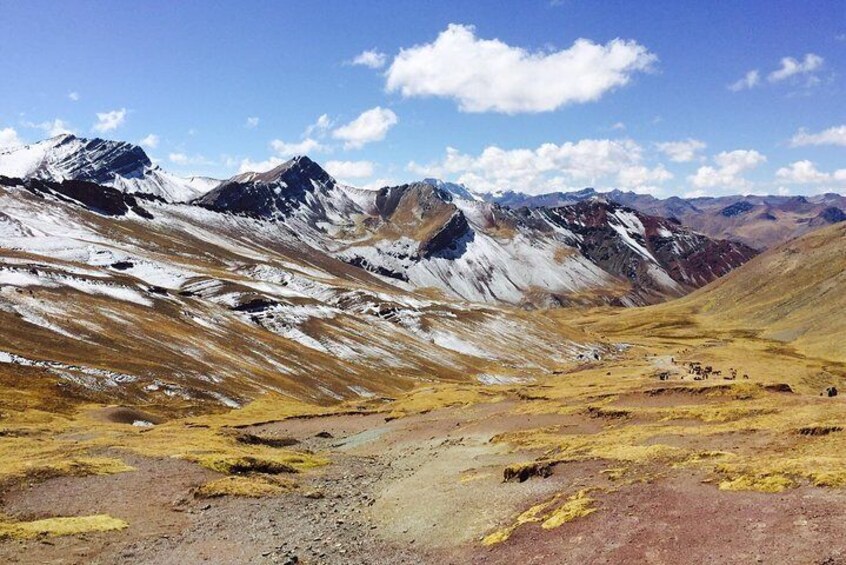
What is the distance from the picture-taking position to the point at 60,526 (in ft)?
120

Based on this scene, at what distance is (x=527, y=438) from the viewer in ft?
196

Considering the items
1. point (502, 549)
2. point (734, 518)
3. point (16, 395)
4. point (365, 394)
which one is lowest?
point (365, 394)

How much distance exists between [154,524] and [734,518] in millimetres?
33658


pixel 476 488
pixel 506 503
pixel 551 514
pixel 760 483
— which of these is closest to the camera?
pixel 760 483

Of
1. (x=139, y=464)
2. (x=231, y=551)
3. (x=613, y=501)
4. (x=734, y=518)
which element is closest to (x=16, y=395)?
(x=139, y=464)

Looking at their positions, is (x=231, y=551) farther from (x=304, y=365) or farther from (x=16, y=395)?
(x=304, y=365)

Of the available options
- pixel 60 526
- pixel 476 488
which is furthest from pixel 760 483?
pixel 60 526

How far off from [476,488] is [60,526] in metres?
26.2

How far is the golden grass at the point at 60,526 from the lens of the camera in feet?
113

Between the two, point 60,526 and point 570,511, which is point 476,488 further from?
point 60,526

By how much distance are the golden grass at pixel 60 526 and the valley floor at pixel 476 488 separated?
200mm

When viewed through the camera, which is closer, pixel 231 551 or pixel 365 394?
pixel 231 551

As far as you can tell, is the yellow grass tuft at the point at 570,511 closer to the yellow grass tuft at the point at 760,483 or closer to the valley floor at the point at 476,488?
the valley floor at the point at 476,488

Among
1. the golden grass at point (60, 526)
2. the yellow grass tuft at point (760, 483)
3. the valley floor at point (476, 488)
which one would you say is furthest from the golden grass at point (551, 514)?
the golden grass at point (60, 526)
